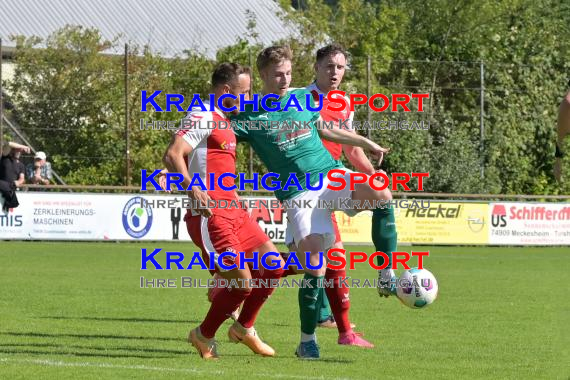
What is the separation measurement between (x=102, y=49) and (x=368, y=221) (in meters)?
8.97

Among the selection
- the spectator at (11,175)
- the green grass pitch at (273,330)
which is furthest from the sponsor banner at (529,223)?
the spectator at (11,175)

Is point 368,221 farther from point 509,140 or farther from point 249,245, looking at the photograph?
point 249,245

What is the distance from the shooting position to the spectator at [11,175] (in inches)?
901

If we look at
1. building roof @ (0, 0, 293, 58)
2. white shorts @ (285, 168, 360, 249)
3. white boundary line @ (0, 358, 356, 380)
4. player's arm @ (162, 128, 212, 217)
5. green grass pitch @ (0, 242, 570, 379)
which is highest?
building roof @ (0, 0, 293, 58)

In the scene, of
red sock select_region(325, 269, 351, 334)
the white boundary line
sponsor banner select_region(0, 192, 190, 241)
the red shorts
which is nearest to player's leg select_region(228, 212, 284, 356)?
the red shorts

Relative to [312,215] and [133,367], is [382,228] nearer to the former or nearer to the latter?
[312,215]

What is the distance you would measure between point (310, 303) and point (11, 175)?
15.9 meters

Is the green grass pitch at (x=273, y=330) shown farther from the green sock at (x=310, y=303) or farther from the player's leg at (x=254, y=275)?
the green sock at (x=310, y=303)

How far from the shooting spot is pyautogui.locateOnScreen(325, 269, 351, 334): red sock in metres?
8.92

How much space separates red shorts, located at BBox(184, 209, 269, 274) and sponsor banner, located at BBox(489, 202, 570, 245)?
59.7 feet

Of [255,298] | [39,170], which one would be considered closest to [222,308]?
[255,298]

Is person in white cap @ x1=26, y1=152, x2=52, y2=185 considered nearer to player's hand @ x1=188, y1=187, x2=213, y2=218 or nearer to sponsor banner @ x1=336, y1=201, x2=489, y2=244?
sponsor banner @ x1=336, y1=201, x2=489, y2=244

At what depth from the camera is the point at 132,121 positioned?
89.1ft

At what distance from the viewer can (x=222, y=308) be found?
8.24 m
